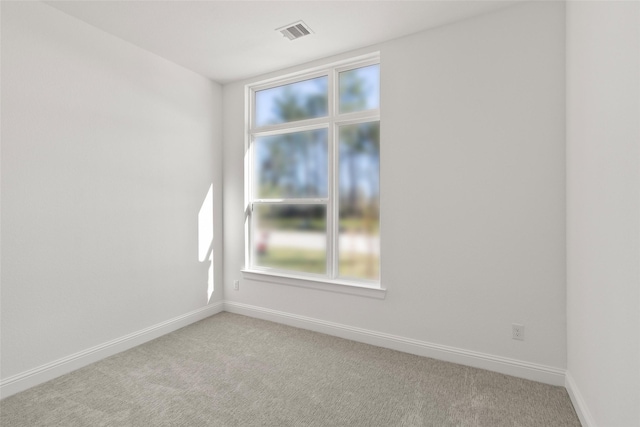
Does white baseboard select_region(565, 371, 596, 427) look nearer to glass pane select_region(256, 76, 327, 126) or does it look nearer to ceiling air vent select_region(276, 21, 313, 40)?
glass pane select_region(256, 76, 327, 126)

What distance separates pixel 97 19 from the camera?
8.29 feet

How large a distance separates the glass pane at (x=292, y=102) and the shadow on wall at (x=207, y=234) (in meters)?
1.10

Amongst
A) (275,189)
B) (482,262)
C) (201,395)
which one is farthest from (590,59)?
(201,395)

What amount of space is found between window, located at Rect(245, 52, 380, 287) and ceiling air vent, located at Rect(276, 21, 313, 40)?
579 mm

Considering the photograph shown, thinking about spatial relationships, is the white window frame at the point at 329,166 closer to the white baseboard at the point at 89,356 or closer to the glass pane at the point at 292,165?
the glass pane at the point at 292,165

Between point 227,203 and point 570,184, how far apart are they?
3.32 m

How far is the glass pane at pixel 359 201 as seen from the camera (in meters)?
3.09

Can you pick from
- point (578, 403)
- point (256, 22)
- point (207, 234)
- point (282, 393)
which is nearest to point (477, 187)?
point (578, 403)

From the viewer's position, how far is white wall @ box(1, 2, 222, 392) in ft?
7.29

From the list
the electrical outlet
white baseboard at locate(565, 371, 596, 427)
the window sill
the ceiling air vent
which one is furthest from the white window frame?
white baseboard at locate(565, 371, 596, 427)

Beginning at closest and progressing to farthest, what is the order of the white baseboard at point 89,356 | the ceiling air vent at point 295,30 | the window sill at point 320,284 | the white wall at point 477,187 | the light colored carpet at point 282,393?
the light colored carpet at point 282,393, the white baseboard at point 89,356, the white wall at point 477,187, the ceiling air vent at point 295,30, the window sill at point 320,284

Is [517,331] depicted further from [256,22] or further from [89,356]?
[89,356]

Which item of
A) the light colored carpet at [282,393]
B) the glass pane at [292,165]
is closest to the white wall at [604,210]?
the light colored carpet at [282,393]

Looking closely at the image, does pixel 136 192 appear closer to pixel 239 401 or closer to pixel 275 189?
pixel 275 189
